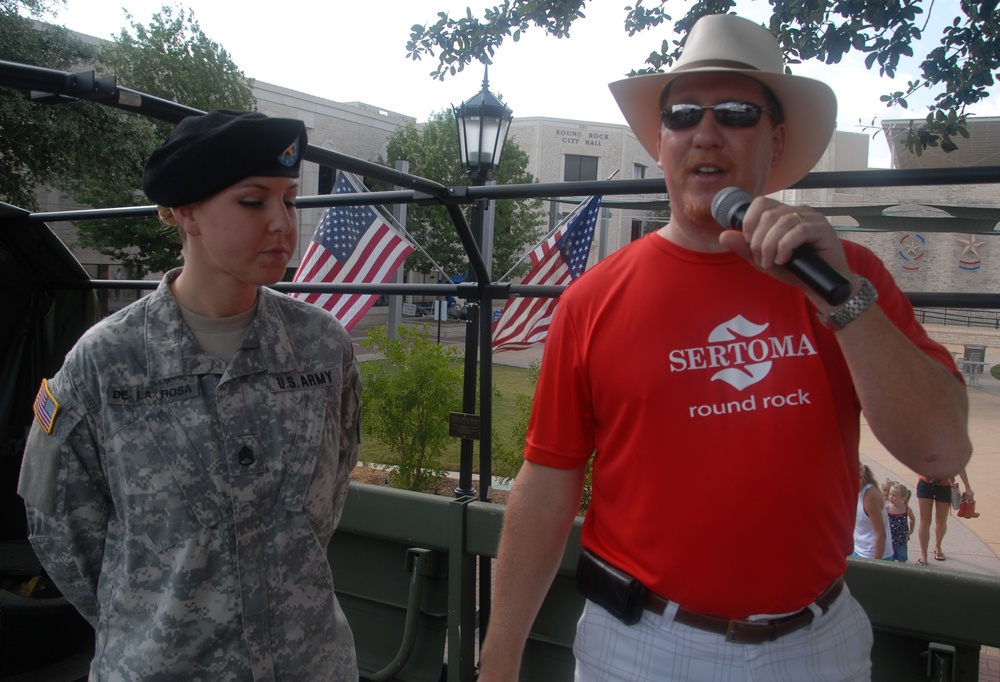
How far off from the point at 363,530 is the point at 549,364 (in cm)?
160

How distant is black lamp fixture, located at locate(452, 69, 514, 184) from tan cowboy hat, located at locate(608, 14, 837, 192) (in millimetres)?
4587

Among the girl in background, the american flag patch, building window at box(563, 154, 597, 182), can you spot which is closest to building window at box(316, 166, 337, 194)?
building window at box(563, 154, 597, 182)

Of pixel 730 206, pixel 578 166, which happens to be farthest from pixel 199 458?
pixel 578 166

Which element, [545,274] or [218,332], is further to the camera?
[545,274]

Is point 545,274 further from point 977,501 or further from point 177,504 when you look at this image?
point 977,501

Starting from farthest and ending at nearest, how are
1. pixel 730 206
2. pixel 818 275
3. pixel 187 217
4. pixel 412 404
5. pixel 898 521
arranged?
pixel 412 404
pixel 898 521
pixel 187 217
pixel 730 206
pixel 818 275

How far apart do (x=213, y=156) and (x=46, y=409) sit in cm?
62

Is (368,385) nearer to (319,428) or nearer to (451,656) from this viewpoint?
(451,656)

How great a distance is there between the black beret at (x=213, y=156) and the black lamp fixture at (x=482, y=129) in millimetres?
4833

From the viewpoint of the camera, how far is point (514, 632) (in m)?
1.70

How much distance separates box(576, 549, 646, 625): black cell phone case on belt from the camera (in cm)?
155

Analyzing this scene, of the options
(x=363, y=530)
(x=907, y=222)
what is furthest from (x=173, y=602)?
(x=907, y=222)

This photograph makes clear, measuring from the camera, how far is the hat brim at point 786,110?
1.67m

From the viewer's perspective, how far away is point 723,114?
1.61 metres
